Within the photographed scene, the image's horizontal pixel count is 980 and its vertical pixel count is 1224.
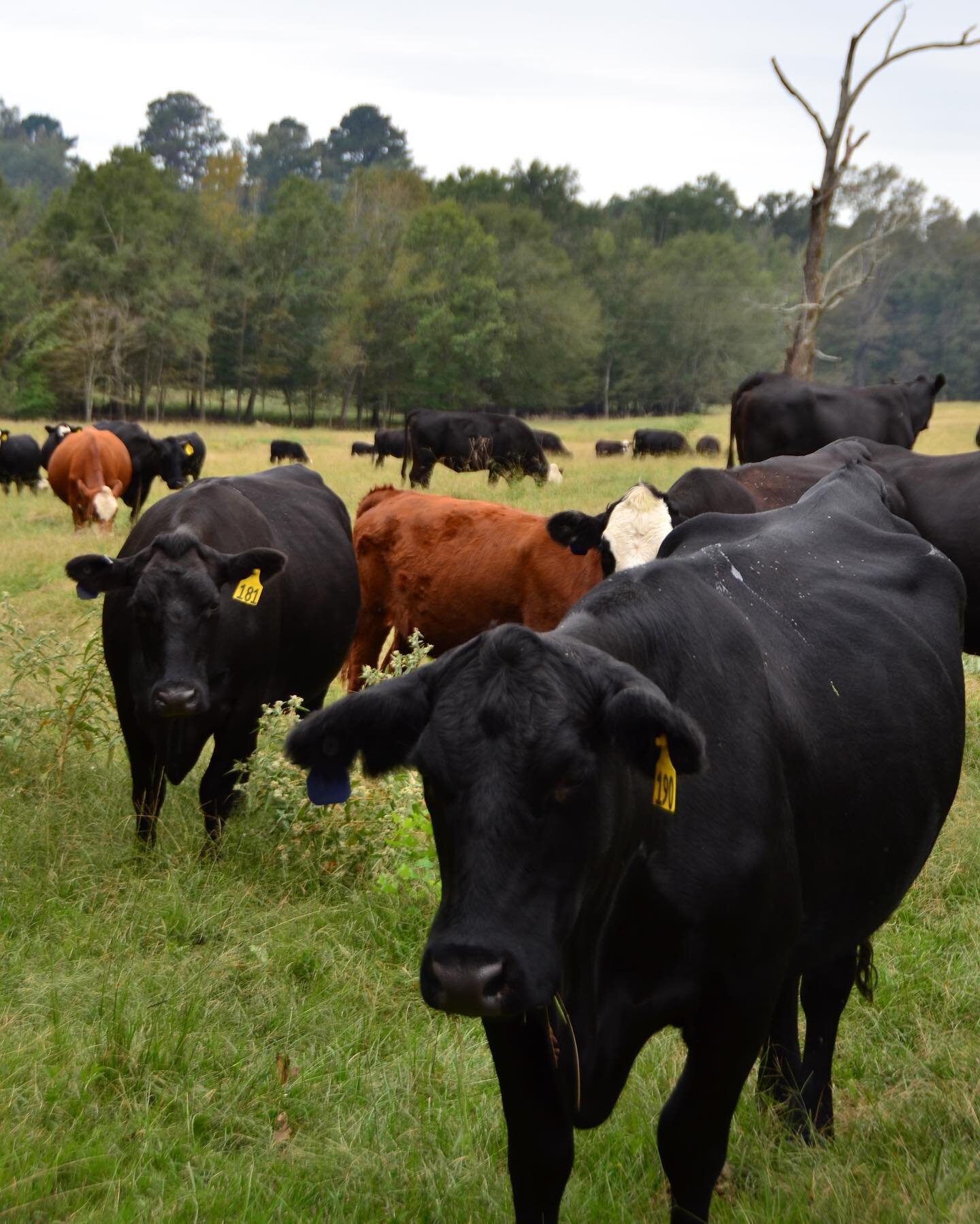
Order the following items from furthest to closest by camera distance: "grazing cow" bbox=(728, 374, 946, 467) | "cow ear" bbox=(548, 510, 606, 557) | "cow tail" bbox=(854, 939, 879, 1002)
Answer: "grazing cow" bbox=(728, 374, 946, 467) < "cow ear" bbox=(548, 510, 606, 557) < "cow tail" bbox=(854, 939, 879, 1002)

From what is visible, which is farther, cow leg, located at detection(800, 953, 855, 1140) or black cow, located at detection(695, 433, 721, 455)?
→ black cow, located at detection(695, 433, 721, 455)

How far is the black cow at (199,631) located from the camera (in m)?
5.68

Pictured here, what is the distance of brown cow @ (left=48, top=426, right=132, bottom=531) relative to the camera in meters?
17.8

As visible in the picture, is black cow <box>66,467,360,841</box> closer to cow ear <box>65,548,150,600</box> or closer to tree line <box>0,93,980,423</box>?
cow ear <box>65,548,150,600</box>

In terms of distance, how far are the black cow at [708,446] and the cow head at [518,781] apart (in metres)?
37.7

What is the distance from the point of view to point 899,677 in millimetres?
3594

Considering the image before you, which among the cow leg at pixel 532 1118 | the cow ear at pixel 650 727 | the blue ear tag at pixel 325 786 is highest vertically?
the cow ear at pixel 650 727

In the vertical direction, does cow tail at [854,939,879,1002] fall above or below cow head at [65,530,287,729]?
below

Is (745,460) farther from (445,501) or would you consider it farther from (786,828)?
(786,828)

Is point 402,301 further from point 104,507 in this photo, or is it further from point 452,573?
point 452,573

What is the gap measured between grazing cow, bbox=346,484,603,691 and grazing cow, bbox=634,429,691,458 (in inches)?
1161

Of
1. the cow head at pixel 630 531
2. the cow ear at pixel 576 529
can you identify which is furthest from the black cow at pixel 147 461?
the cow ear at pixel 576 529

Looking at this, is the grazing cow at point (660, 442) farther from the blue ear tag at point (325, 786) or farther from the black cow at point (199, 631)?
the blue ear tag at point (325, 786)

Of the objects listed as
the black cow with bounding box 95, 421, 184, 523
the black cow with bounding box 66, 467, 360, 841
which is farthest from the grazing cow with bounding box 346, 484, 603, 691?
the black cow with bounding box 95, 421, 184, 523
